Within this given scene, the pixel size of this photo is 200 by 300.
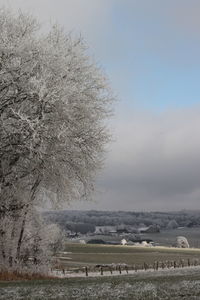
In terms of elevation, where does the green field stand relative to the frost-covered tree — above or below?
below

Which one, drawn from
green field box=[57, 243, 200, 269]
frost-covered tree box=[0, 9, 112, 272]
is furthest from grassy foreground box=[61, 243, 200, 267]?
frost-covered tree box=[0, 9, 112, 272]

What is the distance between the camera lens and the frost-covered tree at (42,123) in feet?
96.0

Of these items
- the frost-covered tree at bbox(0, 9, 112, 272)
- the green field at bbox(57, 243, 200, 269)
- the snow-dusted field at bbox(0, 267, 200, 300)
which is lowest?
the green field at bbox(57, 243, 200, 269)

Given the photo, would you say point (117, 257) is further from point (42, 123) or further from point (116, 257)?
point (42, 123)

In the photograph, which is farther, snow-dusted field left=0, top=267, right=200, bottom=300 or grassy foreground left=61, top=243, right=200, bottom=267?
grassy foreground left=61, top=243, right=200, bottom=267

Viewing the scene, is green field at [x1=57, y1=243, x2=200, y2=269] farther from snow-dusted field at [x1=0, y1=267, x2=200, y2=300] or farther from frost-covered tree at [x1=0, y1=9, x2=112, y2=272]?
snow-dusted field at [x1=0, y1=267, x2=200, y2=300]

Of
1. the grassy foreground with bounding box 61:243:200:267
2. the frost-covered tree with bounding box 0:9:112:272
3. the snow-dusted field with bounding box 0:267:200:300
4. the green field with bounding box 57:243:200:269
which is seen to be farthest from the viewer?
the grassy foreground with bounding box 61:243:200:267

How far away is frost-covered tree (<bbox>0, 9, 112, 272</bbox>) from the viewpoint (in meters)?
29.3

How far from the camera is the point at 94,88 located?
113 ft

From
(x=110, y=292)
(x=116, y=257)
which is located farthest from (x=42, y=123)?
(x=116, y=257)

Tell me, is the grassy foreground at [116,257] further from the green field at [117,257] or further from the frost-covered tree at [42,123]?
the frost-covered tree at [42,123]

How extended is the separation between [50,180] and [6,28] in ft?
32.6

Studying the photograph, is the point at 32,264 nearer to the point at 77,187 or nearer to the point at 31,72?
the point at 77,187

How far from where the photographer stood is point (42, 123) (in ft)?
95.9
